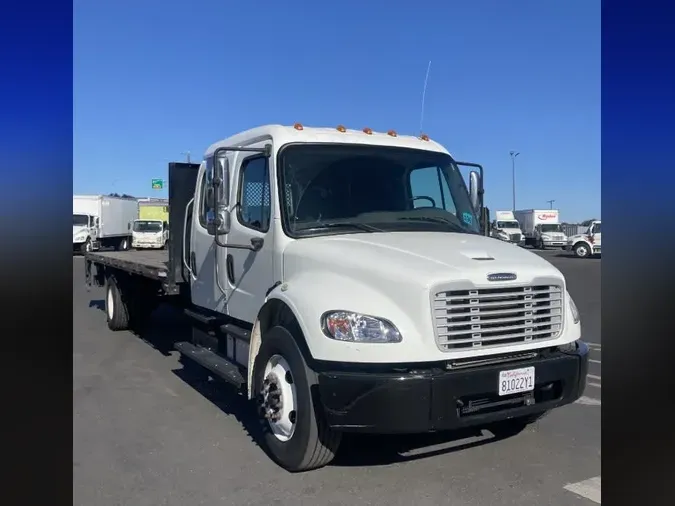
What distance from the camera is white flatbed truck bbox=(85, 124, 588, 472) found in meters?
3.69

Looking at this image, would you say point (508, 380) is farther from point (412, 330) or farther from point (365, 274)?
point (365, 274)

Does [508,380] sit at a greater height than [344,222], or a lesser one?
lesser

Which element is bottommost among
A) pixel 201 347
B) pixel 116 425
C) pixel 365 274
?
pixel 116 425

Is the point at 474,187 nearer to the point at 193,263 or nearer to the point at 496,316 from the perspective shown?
the point at 496,316

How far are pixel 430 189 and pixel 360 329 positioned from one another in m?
2.12

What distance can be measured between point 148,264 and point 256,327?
4.23 m

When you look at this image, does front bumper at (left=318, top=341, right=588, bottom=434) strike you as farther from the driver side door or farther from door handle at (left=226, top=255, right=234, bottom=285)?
the driver side door

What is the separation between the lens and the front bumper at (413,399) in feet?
11.8

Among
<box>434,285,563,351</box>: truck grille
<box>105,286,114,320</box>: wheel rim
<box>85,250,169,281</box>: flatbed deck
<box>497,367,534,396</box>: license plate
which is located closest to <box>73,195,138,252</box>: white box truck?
<box>85,250,169,281</box>: flatbed deck

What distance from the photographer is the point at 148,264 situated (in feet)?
27.5

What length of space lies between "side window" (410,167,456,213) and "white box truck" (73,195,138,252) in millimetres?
31211
